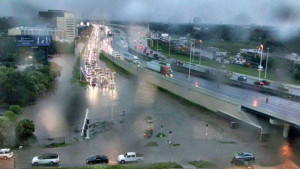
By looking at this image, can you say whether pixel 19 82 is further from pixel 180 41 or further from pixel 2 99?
pixel 180 41

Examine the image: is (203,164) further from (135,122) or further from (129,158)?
(135,122)

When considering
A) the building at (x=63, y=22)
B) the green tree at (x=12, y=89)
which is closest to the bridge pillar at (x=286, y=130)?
the green tree at (x=12, y=89)

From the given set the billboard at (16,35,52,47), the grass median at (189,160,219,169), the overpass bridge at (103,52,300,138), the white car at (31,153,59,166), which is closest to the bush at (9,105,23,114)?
the white car at (31,153,59,166)

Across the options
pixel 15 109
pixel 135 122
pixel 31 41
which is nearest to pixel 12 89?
pixel 15 109

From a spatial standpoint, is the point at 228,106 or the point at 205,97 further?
the point at 205,97

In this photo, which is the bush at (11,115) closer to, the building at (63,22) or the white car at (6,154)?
the white car at (6,154)

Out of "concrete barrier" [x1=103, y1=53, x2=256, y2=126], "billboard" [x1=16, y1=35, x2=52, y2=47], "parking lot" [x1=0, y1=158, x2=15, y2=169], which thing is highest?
"billboard" [x1=16, y1=35, x2=52, y2=47]

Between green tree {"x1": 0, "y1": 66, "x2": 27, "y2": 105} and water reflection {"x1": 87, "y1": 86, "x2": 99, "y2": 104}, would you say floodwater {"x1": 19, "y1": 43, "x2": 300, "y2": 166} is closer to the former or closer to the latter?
water reflection {"x1": 87, "y1": 86, "x2": 99, "y2": 104}

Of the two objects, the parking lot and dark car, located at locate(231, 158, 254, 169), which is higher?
the parking lot

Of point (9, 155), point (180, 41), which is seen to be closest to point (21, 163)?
point (9, 155)
